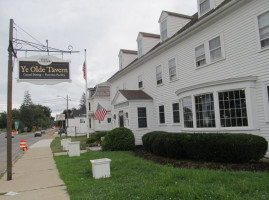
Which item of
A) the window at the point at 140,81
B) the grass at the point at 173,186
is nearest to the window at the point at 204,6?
the window at the point at 140,81

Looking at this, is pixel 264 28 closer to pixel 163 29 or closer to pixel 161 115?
pixel 163 29

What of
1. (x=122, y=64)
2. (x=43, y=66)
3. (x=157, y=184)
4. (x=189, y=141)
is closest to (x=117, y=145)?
(x=189, y=141)

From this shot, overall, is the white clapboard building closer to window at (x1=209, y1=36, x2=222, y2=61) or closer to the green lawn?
window at (x1=209, y1=36, x2=222, y2=61)

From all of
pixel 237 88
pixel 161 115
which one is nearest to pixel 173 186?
pixel 237 88

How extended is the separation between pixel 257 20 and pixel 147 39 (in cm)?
1076

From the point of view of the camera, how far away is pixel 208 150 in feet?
27.1

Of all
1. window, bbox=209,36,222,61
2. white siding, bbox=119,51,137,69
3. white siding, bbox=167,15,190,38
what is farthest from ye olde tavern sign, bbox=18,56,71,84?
white siding, bbox=119,51,137,69

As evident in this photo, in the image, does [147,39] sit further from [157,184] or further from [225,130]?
[157,184]

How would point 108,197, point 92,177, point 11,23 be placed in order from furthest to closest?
point 11,23
point 92,177
point 108,197

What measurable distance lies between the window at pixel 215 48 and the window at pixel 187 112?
2.42 meters

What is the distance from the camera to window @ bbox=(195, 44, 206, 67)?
12016 mm

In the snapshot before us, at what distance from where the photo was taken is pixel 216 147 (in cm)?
805

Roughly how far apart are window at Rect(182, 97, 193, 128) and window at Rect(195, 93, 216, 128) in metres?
0.56

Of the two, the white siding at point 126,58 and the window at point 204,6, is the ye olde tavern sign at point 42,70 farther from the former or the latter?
the white siding at point 126,58
